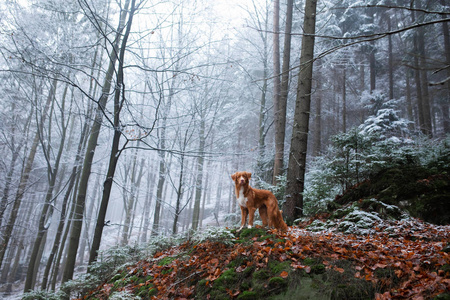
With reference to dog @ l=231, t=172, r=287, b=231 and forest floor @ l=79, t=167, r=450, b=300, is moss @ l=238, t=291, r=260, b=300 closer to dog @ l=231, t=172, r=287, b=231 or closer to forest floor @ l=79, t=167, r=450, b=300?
forest floor @ l=79, t=167, r=450, b=300

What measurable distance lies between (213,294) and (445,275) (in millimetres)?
2307

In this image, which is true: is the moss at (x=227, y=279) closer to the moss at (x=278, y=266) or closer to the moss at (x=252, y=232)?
the moss at (x=278, y=266)

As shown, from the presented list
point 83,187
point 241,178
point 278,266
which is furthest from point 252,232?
point 83,187

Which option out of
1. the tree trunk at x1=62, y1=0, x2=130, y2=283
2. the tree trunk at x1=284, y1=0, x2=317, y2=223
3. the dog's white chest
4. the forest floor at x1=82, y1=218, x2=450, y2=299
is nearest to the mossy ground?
the forest floor at x1=82, y1=218, x2=450, y2=299

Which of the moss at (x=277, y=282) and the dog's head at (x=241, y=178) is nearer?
the moss at (x=277, y=282)

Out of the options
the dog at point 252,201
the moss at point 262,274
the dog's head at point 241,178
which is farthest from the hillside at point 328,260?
the dog's head at point 241,178

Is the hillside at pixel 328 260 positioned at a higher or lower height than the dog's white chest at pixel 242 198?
lower

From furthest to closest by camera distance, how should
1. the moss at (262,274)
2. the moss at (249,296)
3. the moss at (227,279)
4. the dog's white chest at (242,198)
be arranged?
the dog's white chest at (242,198), the moss at (227,279), the moss at (262,274), the moss at (249,296)

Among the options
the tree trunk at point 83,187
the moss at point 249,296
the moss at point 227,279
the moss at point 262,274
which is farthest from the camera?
the tree trunk at point 83,187

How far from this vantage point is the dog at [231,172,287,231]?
432cm

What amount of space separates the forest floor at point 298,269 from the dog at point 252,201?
14.3 inches

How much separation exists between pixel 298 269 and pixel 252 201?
5.35 feet

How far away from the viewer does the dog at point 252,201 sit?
432 centimetres

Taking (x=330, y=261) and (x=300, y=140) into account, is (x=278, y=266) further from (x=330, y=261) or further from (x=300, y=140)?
(x=300, y=140)
